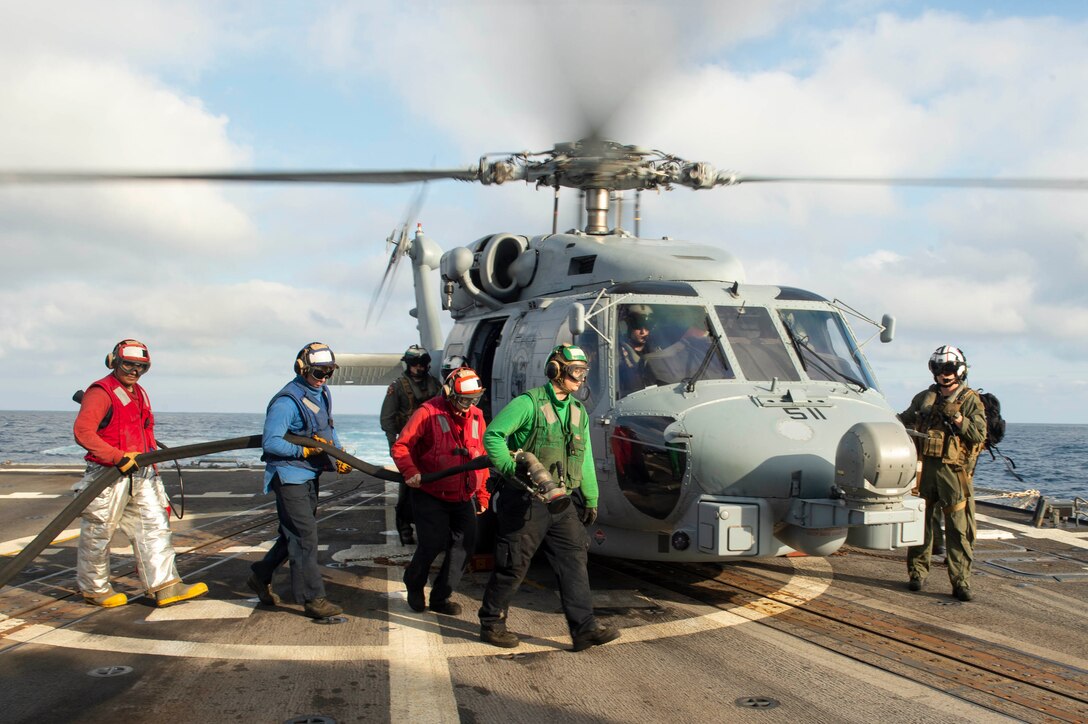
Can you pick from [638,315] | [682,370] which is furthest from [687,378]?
[638,315]

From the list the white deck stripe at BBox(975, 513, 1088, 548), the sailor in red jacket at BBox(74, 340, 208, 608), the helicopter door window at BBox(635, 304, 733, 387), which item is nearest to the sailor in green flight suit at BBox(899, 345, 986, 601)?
the helicopter door window at BBox(635, 304, 733, 387)

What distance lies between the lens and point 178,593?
6.59 metres

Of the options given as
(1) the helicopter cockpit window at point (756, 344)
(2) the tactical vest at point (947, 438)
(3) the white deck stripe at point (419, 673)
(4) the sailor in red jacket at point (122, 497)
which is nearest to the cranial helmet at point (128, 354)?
(4) the sailor in red jacket at point (122, 497)

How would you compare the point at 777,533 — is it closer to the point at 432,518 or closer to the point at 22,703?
the point at 432,518

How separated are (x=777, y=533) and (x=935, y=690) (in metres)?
1.40

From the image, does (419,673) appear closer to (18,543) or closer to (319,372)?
(319,372)

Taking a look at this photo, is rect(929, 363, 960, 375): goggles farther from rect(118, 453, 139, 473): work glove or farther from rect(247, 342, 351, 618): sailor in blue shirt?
rect(118, 453, 139, 473): work glove

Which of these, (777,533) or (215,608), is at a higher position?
(777,533)

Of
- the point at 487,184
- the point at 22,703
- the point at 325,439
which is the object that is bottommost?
the point at 22,703

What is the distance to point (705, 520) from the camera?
19.2 feet

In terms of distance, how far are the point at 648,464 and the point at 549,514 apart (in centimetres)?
114

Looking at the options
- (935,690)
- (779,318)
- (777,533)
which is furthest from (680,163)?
(935,690)

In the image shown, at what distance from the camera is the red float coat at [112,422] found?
627 centimetres

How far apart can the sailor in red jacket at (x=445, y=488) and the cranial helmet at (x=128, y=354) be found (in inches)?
78.4
